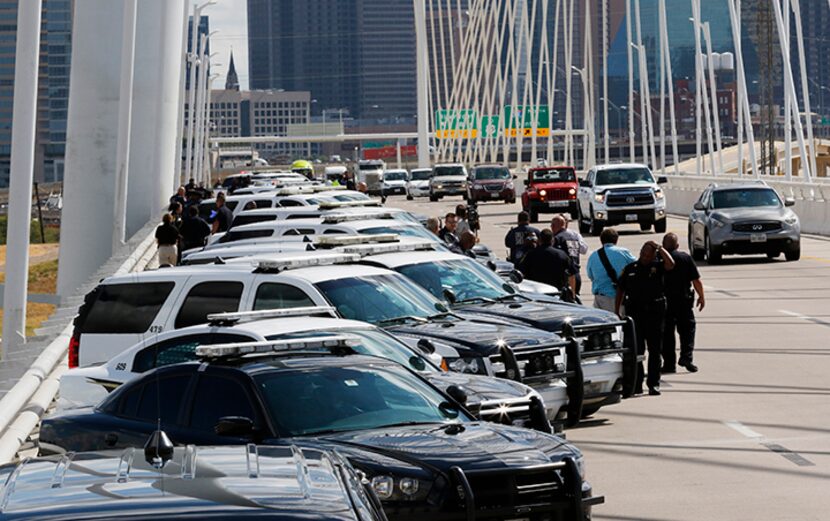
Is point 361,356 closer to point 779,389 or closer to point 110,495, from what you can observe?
point 110,495

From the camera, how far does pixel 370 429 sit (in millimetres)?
9695

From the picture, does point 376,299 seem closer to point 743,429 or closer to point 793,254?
point 743,429

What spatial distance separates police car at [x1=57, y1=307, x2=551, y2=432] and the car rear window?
7.80ft

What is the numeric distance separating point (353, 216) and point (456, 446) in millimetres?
17662

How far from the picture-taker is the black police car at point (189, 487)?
459 cm

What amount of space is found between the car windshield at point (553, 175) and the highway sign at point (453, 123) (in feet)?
363

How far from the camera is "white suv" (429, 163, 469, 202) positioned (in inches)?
3479

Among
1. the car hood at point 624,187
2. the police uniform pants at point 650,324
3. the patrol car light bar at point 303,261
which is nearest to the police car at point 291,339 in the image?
the patrol car light bar at point 303,261

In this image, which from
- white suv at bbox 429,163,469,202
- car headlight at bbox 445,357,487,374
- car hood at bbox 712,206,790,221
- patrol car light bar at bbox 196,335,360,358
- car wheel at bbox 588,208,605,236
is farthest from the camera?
white suv at bbox 429,163,469,202

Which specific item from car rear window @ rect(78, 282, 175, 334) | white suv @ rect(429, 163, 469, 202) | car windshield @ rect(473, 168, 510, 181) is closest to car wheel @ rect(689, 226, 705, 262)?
car rear window @ rect(78, 282, 175, 334)

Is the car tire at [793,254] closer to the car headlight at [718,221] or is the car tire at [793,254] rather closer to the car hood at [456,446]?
the car headlight at [718,221]

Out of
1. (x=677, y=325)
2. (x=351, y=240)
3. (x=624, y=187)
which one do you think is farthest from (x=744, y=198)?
(x=351, y=240)

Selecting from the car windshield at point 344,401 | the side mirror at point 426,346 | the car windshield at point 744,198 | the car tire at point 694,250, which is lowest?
the car windshield at point 344,401

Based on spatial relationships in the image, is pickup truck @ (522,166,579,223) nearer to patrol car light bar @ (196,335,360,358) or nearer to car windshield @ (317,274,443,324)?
car windshield @ (317,274,443,324)
